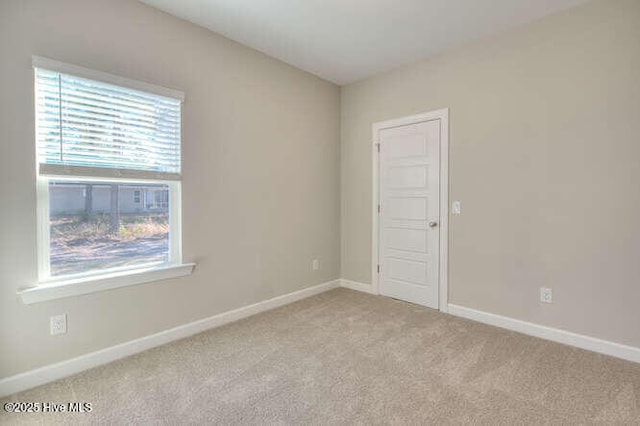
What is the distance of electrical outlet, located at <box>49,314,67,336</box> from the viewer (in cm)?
206

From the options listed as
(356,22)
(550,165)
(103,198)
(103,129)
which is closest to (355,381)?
(103,198)

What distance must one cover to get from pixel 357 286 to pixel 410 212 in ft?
3.97

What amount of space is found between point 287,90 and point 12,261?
273cm

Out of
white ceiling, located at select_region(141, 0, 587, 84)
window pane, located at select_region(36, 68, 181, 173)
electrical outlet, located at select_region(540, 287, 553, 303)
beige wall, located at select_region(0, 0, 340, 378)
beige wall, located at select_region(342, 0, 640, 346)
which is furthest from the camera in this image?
electrical outlet, located at select_region(540, 287, 553, 303)

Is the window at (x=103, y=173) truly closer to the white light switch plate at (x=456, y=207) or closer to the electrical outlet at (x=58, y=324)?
the electrical outlet at (x=58, y=324)

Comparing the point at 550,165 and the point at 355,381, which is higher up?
the point at 550,165

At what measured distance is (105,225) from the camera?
2.34m

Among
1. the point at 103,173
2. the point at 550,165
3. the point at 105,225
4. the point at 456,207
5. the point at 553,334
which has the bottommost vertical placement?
the point at 553,334

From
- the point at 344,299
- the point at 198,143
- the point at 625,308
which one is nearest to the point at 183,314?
the point at 198,143

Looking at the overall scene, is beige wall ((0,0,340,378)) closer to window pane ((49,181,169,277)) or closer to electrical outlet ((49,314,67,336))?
electrical outlet ((49,314,67,336))

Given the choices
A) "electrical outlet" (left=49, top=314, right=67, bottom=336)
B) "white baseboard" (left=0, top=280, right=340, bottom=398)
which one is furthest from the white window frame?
"white baseboard" (left=0, top=280, right=340, bottom=398)

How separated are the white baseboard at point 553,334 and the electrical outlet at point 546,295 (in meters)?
0.22

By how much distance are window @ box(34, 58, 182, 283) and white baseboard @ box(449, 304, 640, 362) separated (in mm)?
2795
